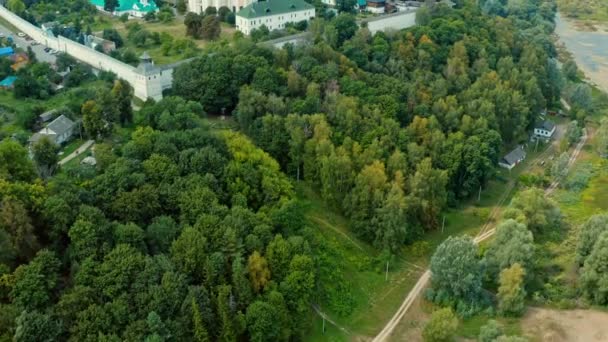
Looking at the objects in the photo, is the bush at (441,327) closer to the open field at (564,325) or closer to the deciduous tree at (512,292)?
the deciduous tree at (512,292)

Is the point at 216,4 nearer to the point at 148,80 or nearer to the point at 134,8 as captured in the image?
the point at 134,8

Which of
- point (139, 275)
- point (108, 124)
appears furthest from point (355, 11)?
point (139, 275)

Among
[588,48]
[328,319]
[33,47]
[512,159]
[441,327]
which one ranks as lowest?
[328,319]

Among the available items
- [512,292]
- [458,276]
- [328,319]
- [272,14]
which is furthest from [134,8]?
[512,292]

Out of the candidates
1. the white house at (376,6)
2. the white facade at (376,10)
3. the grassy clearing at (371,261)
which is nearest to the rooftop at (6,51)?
the grassy clearing at (371,261)

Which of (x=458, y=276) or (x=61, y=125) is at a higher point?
(x=61, y=125)

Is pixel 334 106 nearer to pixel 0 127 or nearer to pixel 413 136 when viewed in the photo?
pixel 413 136
